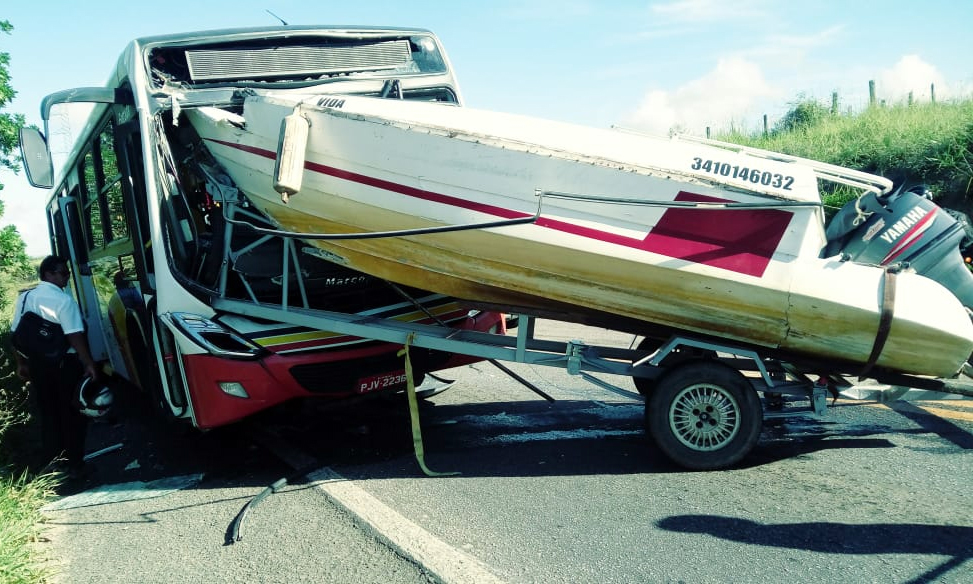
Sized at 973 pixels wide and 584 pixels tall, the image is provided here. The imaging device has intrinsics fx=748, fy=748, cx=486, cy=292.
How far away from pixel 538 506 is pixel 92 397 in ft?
10.6

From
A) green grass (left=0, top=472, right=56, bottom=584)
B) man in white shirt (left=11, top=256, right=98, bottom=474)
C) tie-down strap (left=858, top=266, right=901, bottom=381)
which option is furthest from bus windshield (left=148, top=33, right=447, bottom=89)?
tie-down strap (left=858, top=266, right=901, bottom=381)

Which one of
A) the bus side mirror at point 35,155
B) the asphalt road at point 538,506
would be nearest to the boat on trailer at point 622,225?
the asphalt road at point 538,506

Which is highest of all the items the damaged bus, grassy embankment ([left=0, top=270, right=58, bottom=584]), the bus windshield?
the bus windshield

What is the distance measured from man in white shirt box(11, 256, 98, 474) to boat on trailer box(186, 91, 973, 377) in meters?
1.74

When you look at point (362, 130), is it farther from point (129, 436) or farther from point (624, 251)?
point (129, 436)

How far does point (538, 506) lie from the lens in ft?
13.6

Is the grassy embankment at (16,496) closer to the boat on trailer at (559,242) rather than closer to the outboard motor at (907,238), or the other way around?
the boat on trailer at (559,242)

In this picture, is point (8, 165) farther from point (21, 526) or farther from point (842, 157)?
point (842, 157)

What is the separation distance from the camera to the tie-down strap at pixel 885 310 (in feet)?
13.6

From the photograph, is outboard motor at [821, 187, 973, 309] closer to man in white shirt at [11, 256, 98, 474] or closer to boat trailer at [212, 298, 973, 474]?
boat trailer at [212, 298, 973, 474]

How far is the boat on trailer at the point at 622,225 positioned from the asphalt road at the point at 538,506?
805mm

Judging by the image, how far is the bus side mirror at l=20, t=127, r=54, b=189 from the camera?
5453 mm

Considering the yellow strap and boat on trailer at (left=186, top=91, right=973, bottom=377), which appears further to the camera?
the yellow strap

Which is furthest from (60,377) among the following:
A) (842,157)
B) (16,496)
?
(842,157)
